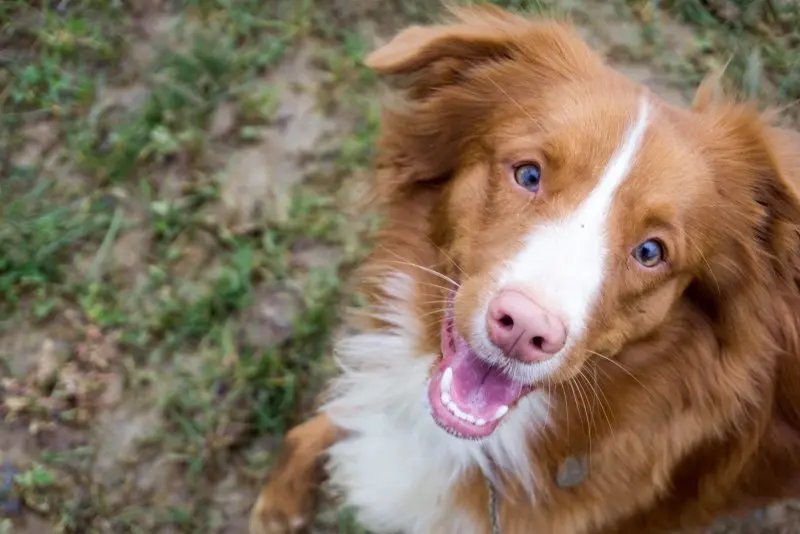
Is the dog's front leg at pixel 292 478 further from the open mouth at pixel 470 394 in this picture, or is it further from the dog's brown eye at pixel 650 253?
the dog's brown eye at pixel 650 253

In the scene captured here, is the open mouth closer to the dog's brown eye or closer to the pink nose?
the pink nose

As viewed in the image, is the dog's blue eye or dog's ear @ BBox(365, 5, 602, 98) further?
dog's ear @ BBox(365, 5, 602, 98)

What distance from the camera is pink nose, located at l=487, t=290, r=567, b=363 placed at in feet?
7.07

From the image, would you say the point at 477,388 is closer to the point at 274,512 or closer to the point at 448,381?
the point at 448,381

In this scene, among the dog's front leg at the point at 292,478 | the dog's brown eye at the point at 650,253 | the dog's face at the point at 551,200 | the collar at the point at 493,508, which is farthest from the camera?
the dog's front leg at the point at 292,478

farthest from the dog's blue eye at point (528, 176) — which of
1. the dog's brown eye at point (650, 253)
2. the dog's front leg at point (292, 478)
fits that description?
the dog's front leg at point (292, 478)

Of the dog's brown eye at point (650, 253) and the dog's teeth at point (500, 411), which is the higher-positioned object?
the dog's brown eye at point (650, 253)

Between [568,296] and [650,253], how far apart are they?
387 mm

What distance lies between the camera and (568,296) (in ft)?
7.27

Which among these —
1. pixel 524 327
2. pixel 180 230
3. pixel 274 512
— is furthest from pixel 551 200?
pixel 180 230

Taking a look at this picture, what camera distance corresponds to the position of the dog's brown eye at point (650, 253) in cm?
243

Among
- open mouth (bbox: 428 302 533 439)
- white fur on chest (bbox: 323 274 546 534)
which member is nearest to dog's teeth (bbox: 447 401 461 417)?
open mouth (bbox: 428 302 533 439)

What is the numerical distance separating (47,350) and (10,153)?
3.37ft

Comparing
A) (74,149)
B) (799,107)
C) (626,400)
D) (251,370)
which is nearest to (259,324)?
(251,370)
